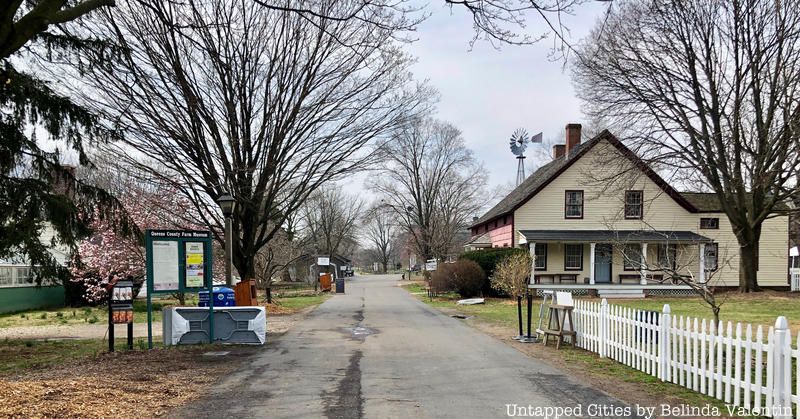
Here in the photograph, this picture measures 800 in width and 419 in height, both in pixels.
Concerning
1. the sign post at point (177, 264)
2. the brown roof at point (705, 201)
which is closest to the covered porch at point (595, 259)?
the brown roof at point (705, 201)

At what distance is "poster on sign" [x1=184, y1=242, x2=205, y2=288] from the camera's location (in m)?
11.7

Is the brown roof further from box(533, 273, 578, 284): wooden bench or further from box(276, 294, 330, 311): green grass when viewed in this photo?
box(276, 294, 330, 311): green grass

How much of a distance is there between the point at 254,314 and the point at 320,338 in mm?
1867

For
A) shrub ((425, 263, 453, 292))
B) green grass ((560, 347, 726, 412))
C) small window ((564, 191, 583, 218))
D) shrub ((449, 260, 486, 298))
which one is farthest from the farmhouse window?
green grass ((560, 347, 726, 412))

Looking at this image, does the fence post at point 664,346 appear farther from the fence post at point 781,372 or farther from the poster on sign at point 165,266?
the poster on sign at point 165,266

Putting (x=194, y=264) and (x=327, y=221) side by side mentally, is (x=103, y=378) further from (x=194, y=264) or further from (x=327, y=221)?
(x=327, y=221)

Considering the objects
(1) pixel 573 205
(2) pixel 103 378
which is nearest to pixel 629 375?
(2) pixel 103 378

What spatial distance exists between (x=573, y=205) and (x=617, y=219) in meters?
2.45

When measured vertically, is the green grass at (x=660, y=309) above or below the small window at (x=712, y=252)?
below

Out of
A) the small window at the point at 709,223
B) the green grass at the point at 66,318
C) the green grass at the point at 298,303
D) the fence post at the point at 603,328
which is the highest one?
the small window at the point at 709,223

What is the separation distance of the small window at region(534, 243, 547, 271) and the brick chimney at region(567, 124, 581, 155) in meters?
6.94

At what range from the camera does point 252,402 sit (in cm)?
674

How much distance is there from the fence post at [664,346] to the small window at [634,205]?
25.7 m

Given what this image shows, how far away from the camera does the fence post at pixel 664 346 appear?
793 cm
